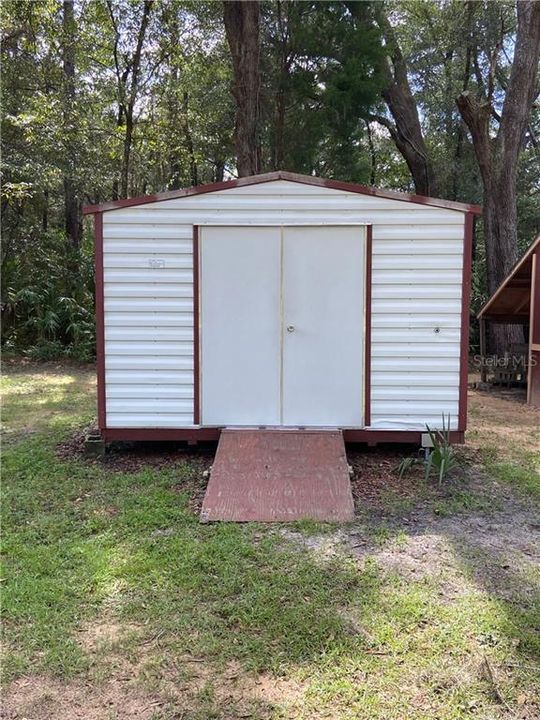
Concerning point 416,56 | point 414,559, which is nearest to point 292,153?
point 416,56

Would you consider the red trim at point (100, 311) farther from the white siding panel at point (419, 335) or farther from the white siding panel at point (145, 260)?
the white siding panel at point (419, 335)

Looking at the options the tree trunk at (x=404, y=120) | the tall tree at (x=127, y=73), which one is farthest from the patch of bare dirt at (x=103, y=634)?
the tall tree at (x=127, y=73)

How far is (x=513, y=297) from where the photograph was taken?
29.6ft

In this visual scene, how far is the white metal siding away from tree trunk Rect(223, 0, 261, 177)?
516cm

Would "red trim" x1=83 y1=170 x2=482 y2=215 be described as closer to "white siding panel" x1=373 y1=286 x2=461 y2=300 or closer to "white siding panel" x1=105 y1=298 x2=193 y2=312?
"white siding panel" x1=373 y1=286 x2=461 y2=300

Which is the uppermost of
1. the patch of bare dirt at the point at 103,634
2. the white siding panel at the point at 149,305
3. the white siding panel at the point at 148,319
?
the white siding panel at the point at 149,305

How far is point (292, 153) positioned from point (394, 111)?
2.39 metres

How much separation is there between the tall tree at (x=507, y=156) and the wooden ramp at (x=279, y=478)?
679 cm

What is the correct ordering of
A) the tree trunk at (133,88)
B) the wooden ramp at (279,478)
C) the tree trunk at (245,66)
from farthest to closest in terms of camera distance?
the tree trunk at (133,88), the tree trunk at (245,66), the wooden ramp at (279,478)

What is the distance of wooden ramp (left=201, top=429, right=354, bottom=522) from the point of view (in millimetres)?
3908

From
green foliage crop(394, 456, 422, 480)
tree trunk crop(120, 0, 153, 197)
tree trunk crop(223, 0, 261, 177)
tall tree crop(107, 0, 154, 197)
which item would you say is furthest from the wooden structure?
tall tree crop(107, 0, 154, 197)

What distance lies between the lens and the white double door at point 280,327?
5.20 meters

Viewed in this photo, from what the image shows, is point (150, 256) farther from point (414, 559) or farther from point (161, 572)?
point (414, 559)

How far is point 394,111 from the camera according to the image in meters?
12.3
